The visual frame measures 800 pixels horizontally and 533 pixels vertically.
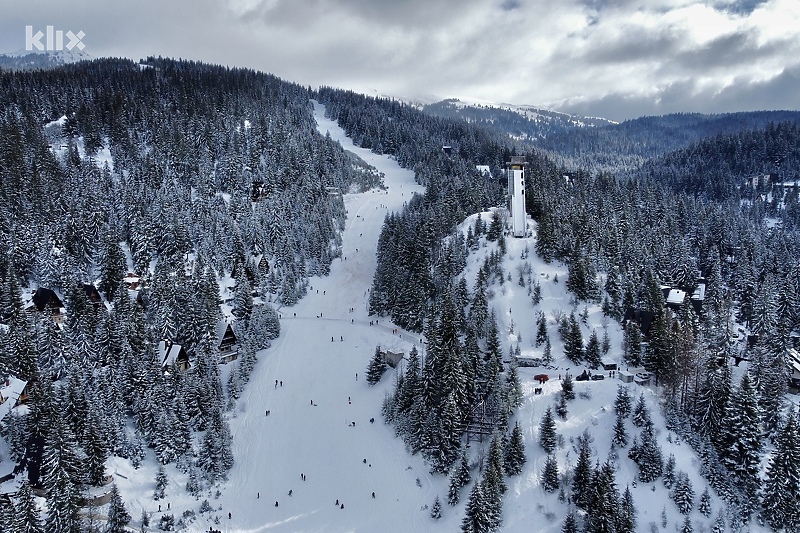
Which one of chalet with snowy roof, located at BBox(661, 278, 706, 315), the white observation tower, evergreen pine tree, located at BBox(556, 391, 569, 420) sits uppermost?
the white observation tower

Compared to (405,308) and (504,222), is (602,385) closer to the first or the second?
(405,308)

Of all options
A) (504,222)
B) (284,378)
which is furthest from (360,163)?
(284,378)

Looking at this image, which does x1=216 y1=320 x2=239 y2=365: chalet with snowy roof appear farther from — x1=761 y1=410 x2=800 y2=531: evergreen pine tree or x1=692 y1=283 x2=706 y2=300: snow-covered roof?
x1=692 y1=283 x2=706 y2=300: snow-covered roof

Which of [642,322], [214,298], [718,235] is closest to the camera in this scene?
[642,322]

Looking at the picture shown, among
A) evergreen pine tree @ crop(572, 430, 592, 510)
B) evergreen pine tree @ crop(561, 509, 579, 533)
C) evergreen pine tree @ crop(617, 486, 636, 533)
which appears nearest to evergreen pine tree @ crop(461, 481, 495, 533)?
evergreen pine tree @ crop(561, 509, 579, 533)

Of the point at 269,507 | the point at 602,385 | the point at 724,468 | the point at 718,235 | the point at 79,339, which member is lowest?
the point at 269,507

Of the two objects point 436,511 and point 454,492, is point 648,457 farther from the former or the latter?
point 436,511

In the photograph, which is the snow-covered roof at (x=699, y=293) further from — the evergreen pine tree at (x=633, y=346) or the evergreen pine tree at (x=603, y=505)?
the evergreen pine tree at (x=603, y=505)
